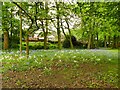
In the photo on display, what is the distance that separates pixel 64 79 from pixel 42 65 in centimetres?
18

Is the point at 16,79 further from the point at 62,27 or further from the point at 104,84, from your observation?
the point at 104,84

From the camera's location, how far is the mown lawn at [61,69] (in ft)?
3.88

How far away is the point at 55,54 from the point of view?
1261 millimetres

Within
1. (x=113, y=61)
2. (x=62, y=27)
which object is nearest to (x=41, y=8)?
(x=62, y=27)

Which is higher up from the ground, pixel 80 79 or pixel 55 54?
pixel 55 54

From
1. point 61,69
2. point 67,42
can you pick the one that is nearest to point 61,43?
point 67,42

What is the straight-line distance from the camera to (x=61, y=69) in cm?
124

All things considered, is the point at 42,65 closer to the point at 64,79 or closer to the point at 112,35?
the point at 64,79

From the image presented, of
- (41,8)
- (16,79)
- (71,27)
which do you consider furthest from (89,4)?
Result: (16,79)

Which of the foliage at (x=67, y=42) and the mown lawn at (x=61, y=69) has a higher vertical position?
the foliage at (x=67, y=42)

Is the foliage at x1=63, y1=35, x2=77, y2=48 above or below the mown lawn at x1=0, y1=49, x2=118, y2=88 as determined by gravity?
above

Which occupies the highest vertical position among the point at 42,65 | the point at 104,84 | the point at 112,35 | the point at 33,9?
the point at 33,9

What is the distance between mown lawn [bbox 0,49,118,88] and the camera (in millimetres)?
1182

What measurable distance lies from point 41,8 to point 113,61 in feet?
2.12
